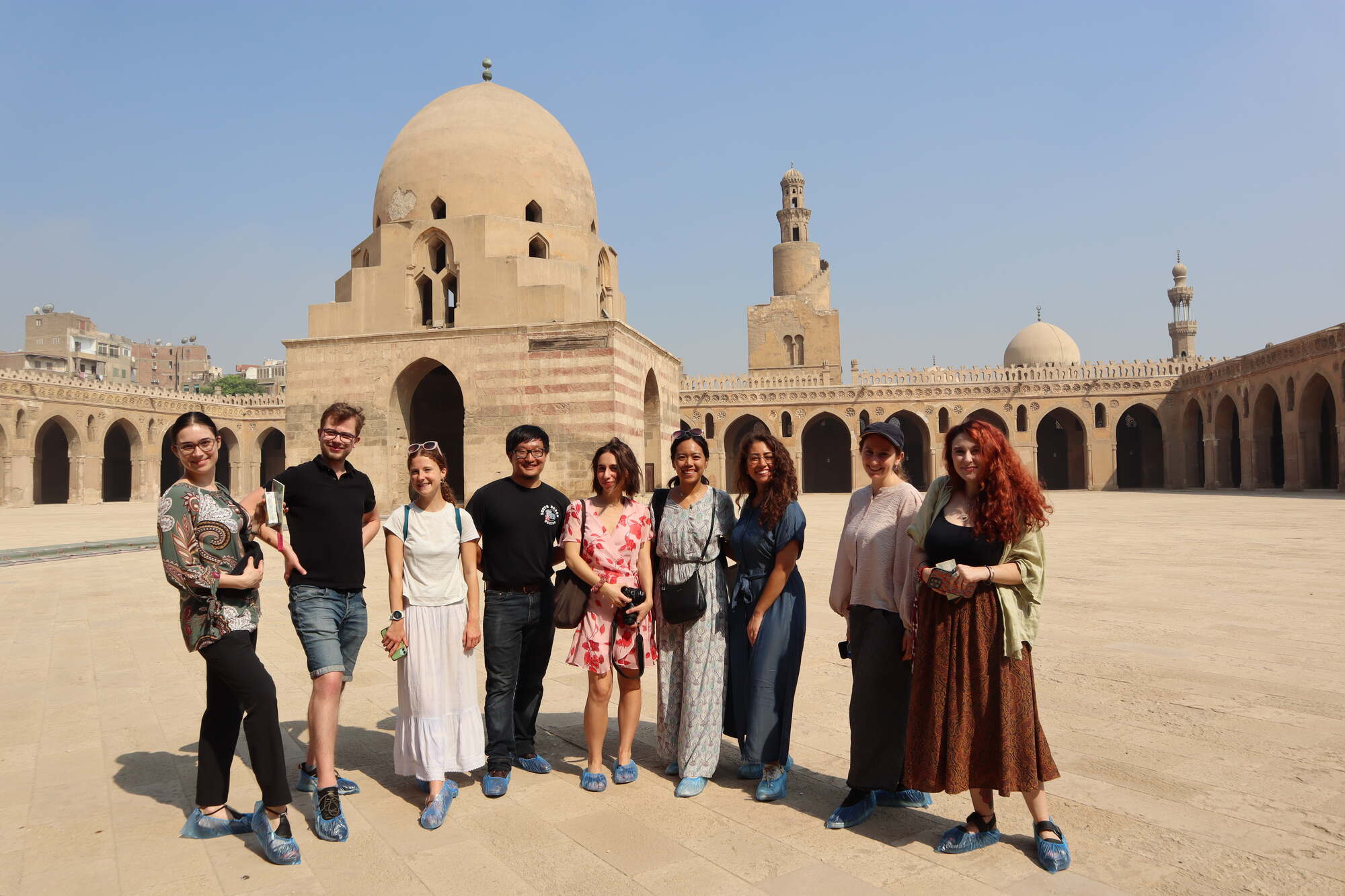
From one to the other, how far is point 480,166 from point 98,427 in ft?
83.8

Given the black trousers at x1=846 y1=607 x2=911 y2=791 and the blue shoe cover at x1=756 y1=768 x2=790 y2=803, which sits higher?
the black trousers at x1=846 y1=607 x2=911 y2=791

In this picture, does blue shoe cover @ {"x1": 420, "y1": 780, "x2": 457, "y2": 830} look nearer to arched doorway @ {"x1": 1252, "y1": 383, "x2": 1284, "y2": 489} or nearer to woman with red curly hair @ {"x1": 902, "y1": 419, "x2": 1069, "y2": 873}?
woman with red curly hair @ {"x1": 902, "y1": 419, "x2": 1069, "y2": 873}

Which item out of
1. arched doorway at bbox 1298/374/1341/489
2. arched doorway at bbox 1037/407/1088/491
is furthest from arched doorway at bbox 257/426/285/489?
arched doorway at bbox 1298/374/1341/489

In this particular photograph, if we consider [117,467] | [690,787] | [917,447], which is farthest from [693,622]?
[117,467]

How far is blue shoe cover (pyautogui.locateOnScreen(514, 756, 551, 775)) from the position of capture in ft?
12.8

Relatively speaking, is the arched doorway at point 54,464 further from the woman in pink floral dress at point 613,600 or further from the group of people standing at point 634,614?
the woman in pink floral dress at point 613,600

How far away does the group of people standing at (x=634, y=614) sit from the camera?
3057mm

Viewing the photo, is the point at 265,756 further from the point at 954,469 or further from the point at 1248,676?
the point at 1248,676

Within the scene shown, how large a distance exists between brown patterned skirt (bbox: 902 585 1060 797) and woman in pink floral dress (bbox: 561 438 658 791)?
1.22 metres

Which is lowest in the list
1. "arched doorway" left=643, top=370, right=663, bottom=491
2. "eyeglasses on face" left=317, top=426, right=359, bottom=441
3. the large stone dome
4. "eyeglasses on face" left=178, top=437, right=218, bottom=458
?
"eyeglasses on face" left=178, top=437, right=218, bottom=458

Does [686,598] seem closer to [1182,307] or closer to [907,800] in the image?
[907,800]

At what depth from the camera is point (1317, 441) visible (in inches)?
1083

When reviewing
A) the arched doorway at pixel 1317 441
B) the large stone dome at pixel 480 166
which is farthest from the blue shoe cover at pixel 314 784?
the arched doorway at pixel 1317 441

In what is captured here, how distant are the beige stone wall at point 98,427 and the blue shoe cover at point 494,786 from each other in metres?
34.7
